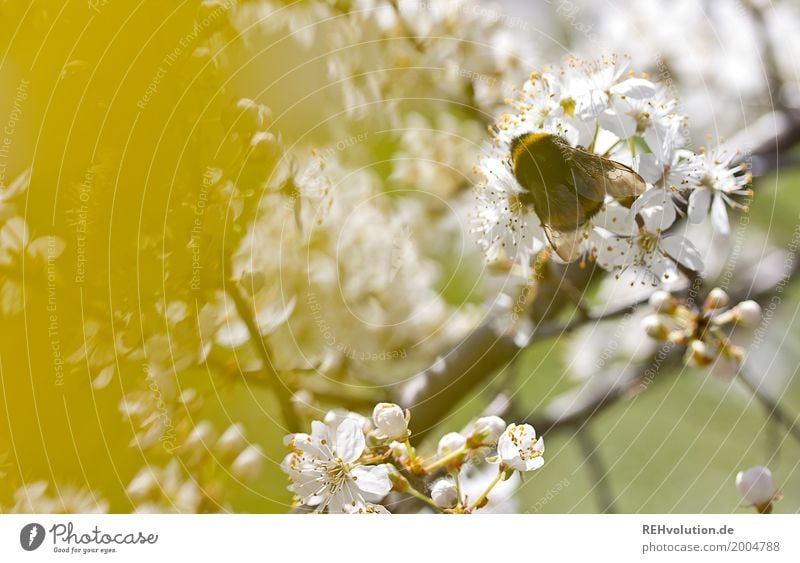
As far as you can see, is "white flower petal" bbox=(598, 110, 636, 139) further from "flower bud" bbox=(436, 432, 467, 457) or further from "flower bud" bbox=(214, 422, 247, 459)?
"flower bud" bbox=(214, 422, 247, 459)

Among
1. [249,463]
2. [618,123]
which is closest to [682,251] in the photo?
[618,123]

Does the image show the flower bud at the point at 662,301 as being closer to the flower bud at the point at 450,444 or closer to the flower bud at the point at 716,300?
the flower bud at the point at 716,300

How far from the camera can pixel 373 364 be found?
818 millimetres

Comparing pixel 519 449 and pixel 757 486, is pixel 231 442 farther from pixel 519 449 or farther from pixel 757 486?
pixel 757 486

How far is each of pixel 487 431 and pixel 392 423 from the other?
0.35ft

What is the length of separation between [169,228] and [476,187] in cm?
37

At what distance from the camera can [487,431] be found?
69cm

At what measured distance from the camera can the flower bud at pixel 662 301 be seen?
2.50 ft

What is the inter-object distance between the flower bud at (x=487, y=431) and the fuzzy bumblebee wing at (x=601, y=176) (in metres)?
0.26

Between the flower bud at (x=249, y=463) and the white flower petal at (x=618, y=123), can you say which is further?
the flower bud at (x=249, y=463)

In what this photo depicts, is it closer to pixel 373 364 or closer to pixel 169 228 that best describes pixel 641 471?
pixel 373 364
